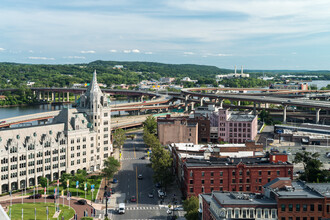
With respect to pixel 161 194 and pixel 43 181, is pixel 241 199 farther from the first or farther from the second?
pixel 43 181

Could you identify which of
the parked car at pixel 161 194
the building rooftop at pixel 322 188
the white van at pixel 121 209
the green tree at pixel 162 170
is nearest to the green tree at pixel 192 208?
the white van at pixel 121 209

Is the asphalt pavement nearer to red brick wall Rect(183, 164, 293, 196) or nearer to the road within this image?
the road

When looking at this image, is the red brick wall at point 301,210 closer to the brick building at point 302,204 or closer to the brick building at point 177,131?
the brick building at point 302,204

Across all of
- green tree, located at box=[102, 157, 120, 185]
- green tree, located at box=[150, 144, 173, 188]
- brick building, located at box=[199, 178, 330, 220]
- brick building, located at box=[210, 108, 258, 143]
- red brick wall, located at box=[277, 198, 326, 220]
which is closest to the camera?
brick building, located at box=[199, 178, 330, 220]

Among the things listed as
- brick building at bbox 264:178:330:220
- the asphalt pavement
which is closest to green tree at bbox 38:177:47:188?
the asphalt pavement

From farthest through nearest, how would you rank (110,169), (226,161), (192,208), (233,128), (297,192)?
1. (233,128)
2. (110,169)
3. (226,161)
4. (192,208)
5. (297,192)

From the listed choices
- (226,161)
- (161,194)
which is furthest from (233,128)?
(161,194)

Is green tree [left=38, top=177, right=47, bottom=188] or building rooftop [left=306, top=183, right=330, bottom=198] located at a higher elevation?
building rooftop [left=306, top=183, right=330, bottom=198]
